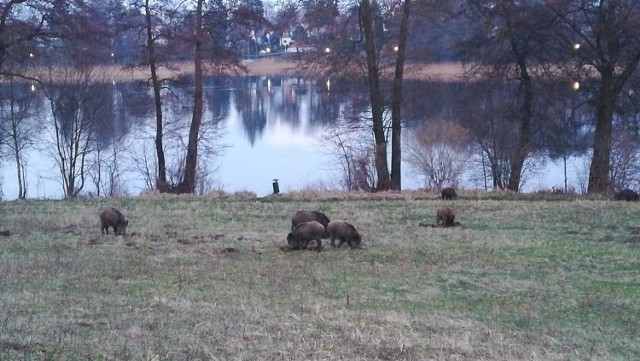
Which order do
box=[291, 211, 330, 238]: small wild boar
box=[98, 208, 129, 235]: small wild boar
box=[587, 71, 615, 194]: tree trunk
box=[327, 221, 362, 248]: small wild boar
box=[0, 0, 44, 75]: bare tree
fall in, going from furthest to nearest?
1. box=[587, 71, 615, 194]: tree trunk
2. box=[0, 0, 44, 75]: bare tree
3. box=[291, 211, 330, 238]: small wild boar
4. box=[98, 208, 129, 235]: small wild boar
5. box=[327, 221, 362, 248]: small wild boar

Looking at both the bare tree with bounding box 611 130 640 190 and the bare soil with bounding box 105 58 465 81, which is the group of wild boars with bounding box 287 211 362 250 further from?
the bare tree with bounding box 611 130 640 190

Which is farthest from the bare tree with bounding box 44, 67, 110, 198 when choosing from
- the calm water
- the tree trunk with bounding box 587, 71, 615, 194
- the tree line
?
the tree trunk with bounding box 587, 71, 615, 194

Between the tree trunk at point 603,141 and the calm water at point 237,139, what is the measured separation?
4451mm

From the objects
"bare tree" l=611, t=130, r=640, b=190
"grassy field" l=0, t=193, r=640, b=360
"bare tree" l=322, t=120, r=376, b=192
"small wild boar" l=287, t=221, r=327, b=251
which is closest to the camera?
"grassy field" l=0, t=193, r=640, b=360

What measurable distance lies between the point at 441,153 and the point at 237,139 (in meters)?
15.6

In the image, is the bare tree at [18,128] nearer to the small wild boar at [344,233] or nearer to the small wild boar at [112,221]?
the small wild boar at [112,221]

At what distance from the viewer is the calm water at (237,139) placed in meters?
36.8

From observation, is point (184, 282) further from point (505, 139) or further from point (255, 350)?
point (505, 139)

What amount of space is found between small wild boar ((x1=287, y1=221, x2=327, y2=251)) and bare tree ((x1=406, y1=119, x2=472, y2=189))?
20.7 meters

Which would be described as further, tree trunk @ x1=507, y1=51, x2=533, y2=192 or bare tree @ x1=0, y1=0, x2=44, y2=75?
tree trunk @ x1=507, y1=51, x2=533, y2=192

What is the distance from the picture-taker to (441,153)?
124ft

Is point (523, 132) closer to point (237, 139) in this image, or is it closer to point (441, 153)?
point (441, 153)

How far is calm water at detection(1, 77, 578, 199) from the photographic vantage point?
121 feet

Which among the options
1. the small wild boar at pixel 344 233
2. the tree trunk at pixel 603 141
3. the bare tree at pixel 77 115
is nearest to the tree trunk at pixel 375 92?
the tree trunk at pixel 603 141
